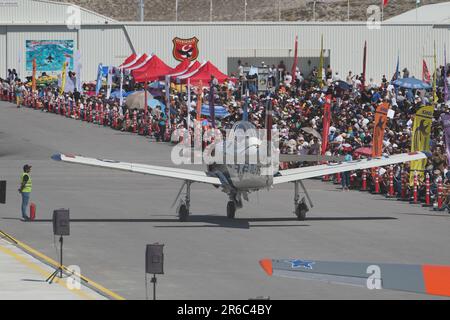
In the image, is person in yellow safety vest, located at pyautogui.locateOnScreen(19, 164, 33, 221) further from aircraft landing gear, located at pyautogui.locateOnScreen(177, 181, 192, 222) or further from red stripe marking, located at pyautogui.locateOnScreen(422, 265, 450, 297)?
red stripe marking, located at pyautogui.locateOnScreen(422, 265, 450, 297)

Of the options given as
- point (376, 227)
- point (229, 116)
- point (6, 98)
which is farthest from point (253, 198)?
point (6, 98)

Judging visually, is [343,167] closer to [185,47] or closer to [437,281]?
[437,281]

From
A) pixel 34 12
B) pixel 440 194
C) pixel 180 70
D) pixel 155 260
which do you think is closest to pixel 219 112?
pixel 180 70

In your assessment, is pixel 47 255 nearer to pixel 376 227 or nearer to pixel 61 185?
pixel 376 227

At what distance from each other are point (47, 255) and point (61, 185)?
14836mm

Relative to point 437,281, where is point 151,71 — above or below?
above

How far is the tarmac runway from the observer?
22.0 meters

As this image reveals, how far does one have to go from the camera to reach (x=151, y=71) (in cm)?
5944

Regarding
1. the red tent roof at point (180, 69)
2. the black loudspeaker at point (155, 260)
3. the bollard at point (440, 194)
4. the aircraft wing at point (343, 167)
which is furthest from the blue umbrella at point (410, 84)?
the black loudspeaker at point (155, 260)

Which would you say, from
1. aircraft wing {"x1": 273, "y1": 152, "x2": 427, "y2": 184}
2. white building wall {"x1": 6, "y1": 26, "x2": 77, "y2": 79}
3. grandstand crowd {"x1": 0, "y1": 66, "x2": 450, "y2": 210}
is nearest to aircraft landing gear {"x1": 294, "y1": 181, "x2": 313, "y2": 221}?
aircraft wing {"x1": 273, "y1": 152, "x2": 427, "y2": 184}

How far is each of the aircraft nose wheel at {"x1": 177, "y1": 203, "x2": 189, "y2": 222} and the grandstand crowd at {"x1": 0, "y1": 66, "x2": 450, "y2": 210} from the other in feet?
24.4

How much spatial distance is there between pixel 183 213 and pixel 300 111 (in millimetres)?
20852

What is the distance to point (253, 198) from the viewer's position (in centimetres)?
3656

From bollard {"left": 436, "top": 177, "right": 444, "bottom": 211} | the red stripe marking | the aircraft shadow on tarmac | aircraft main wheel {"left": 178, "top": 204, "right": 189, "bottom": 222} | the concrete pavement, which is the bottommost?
the concrete pavement
